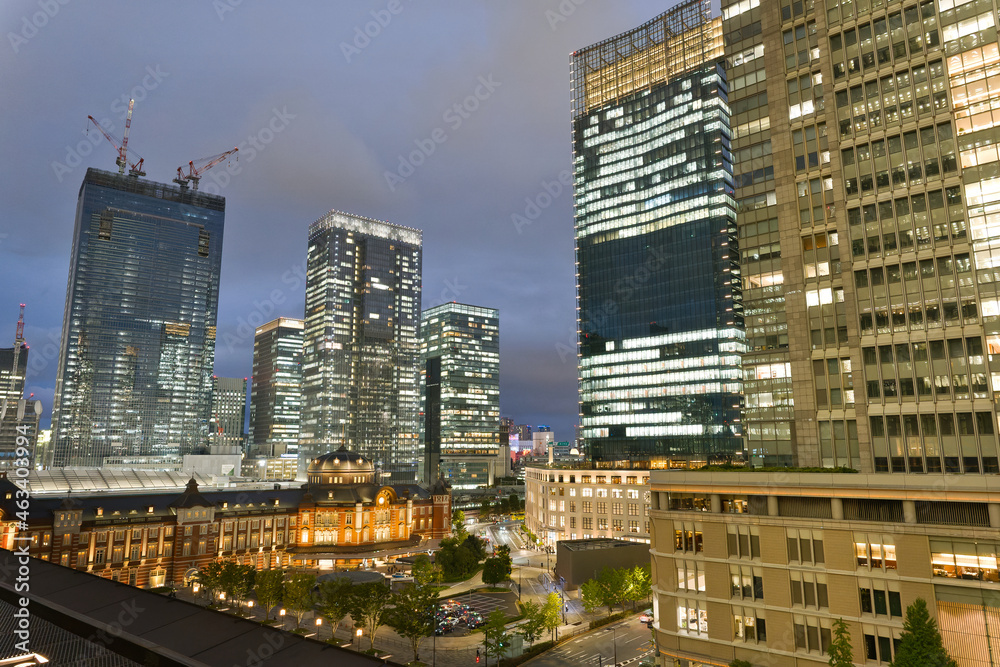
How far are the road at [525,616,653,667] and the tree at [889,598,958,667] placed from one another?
34959 millimetres

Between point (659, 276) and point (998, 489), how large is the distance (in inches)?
5226

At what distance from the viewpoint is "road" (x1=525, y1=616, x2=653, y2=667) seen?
69.2 metres

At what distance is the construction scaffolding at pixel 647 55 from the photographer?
173 meters

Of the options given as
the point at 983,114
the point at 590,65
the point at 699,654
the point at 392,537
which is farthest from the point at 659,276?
the point at 699,654

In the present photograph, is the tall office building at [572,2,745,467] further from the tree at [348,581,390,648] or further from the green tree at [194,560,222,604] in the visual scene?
the green tree at [194,560,222,604]

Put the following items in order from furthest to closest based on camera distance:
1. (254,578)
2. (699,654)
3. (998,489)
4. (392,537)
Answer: (392,537), (254,578), (699,654), (998,489)

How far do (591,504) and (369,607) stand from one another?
88261mm

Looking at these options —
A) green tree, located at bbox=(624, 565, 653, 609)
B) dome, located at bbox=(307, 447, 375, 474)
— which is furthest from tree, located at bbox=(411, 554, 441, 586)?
dome, located at bbox=(307, 447, 375, 474)

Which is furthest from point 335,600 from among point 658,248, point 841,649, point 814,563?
point 658,248

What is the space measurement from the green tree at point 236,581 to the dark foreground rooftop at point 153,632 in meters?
59.2

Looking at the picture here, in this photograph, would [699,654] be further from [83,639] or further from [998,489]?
[83,639]

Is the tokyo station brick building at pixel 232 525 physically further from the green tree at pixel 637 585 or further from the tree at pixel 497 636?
the tree at pixel 497 636

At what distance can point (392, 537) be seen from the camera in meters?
150

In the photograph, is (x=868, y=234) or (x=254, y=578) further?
(x=254, y=578)
